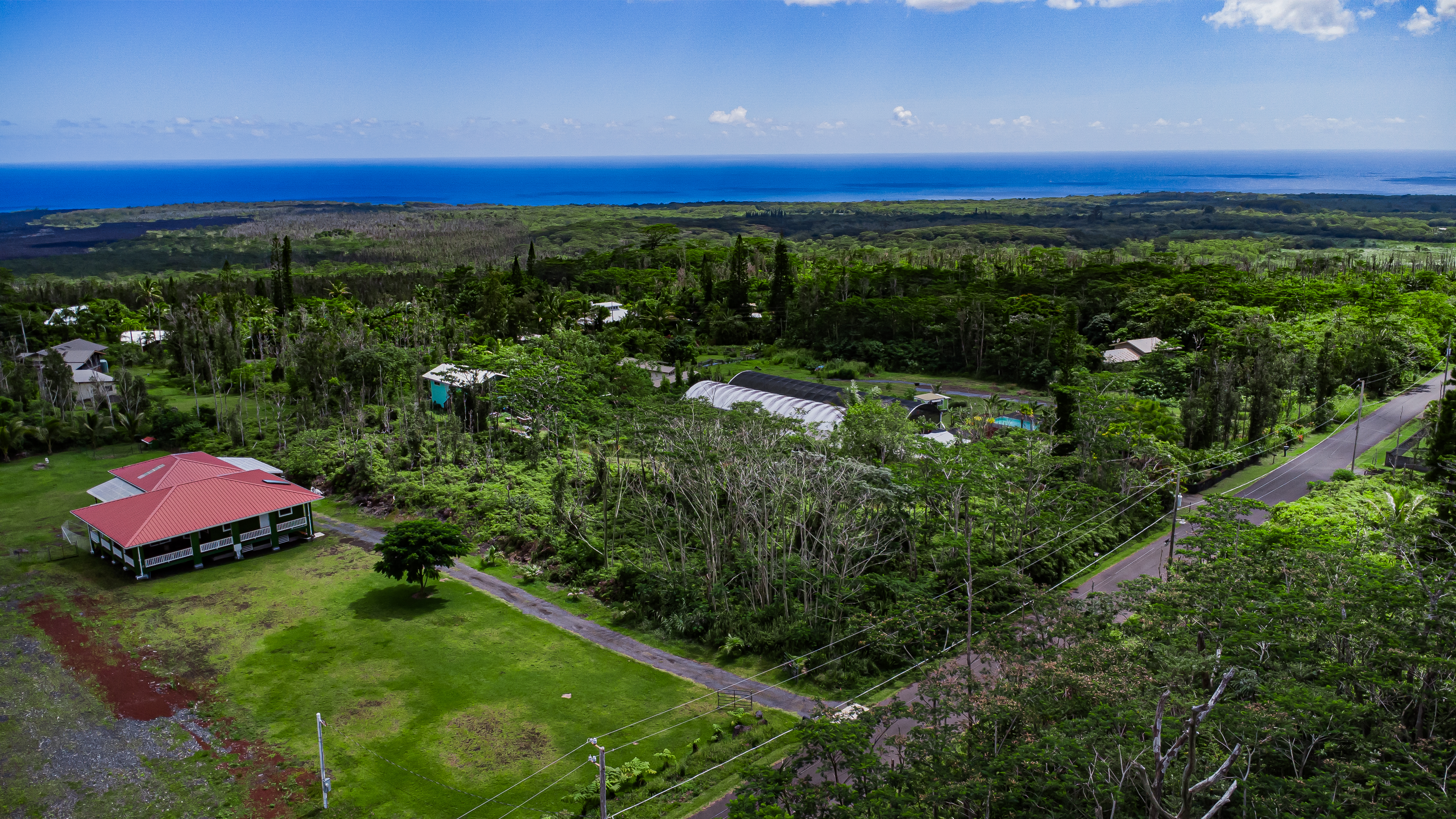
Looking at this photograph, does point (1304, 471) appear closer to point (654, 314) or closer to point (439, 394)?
point (439, 394)

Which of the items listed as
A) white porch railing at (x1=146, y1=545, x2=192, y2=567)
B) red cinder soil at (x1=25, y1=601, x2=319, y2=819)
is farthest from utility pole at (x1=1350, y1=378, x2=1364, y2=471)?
white porch railing at (x1=146, y1=545, x2=192, y2=567)

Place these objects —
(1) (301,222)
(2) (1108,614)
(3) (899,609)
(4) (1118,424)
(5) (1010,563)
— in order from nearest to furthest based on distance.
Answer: (2) (1108,614) < (3) (899,609) < (5) (1010,563) < (4) (1118,424) < (1) (301,222)

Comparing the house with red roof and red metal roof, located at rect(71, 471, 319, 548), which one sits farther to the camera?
the house with red roof

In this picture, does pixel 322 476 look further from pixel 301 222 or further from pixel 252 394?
pixel 301 222

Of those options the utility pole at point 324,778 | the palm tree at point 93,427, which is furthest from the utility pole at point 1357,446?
the palm tree at point 93,427

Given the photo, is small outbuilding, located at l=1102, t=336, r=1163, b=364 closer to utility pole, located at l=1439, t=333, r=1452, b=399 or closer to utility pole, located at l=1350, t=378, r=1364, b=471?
utility pole, located at l=1439, t=333, r=1452, b=399

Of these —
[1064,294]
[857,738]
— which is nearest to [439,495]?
[857,738]
